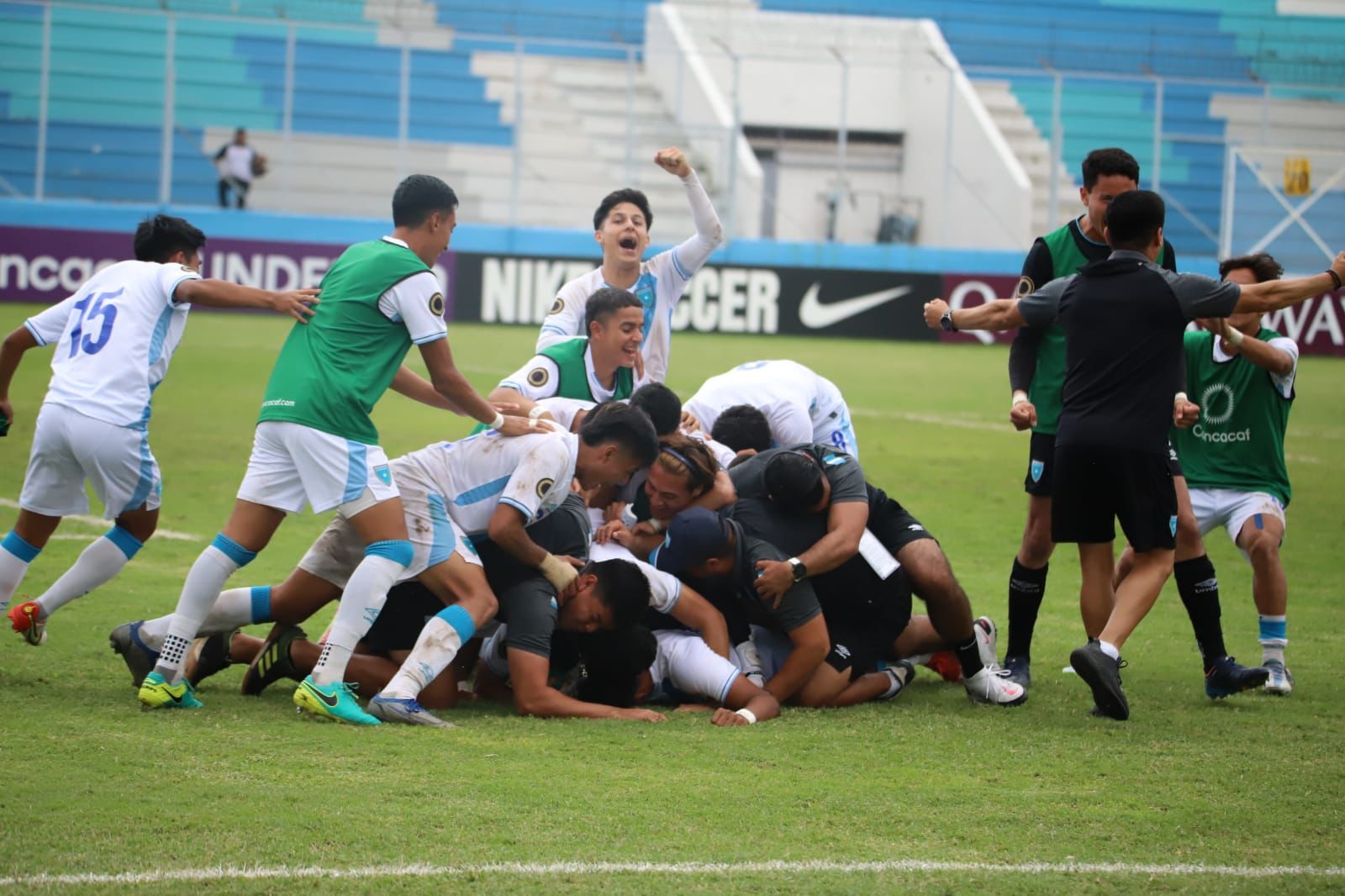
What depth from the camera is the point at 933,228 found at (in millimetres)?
29250

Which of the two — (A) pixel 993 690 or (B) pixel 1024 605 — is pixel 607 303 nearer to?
(B) pixel 1024 605

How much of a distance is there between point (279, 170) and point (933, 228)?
39.1ft

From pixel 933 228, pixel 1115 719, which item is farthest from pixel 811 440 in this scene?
pixel 933 228

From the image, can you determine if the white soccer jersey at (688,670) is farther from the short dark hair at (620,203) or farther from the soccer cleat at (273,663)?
the short dark hair at (620,203)

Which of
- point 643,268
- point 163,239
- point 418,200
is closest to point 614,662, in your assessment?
point 418,200

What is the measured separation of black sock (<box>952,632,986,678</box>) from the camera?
650cm

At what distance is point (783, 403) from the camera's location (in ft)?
25.5

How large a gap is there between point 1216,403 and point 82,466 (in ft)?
16.3

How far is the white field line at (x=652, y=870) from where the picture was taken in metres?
3.77

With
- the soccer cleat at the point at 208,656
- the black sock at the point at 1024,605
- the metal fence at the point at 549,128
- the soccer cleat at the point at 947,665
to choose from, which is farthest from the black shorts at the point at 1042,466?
the metal fence at the point at 549,128

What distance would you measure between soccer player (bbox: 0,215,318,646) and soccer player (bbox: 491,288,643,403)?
1593 mm

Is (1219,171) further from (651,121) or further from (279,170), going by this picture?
(279,170)

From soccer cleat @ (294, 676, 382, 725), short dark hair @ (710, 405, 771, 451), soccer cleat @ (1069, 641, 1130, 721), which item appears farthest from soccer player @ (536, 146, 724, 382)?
soccer cleat @ (1069, 641, 1130, 721)

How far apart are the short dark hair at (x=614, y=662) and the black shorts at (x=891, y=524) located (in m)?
1.19
